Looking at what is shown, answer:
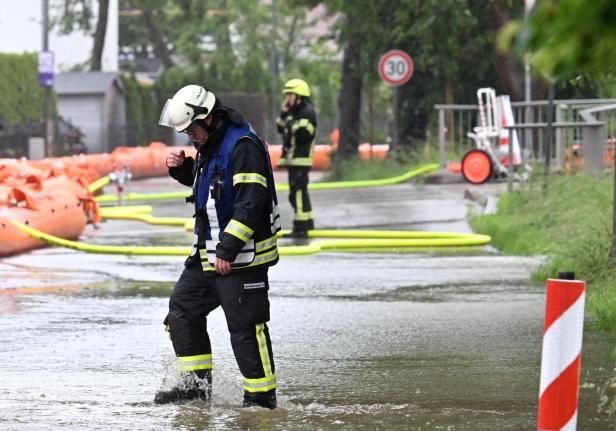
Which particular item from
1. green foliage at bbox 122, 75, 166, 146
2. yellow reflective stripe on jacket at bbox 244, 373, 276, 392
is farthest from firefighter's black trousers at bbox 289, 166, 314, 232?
green foliage at bbox 122, 75, 166, 146

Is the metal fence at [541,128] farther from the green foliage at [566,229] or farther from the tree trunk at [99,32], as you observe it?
the tree trunk at [99,32]

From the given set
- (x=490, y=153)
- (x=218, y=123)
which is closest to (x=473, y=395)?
(x=218, y=123)

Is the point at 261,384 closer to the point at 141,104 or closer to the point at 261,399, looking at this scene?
the point at 261,399

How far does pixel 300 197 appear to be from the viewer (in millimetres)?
16219

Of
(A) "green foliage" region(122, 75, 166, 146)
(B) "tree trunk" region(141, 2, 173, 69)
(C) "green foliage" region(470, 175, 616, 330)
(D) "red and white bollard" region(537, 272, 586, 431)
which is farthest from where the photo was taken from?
(B) "tree trunk" region(141, 2, 173, 69)

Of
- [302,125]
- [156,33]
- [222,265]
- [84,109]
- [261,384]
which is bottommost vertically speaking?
[261,384]

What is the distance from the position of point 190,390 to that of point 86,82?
50166 mm

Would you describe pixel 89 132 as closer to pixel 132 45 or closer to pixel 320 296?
pixel 132 45

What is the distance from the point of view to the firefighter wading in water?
6469mm

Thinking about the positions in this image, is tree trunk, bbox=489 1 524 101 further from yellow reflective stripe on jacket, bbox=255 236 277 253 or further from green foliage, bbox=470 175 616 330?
yellow reflective stripe on jacket, bbox=255 236 277 253

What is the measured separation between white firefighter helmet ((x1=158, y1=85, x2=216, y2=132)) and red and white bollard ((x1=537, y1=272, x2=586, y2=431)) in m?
2.18

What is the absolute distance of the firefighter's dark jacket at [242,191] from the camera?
6.42m

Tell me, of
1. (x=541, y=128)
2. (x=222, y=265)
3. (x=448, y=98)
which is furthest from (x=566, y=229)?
(x=448, y=98)

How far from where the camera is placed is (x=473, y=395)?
276 inches
